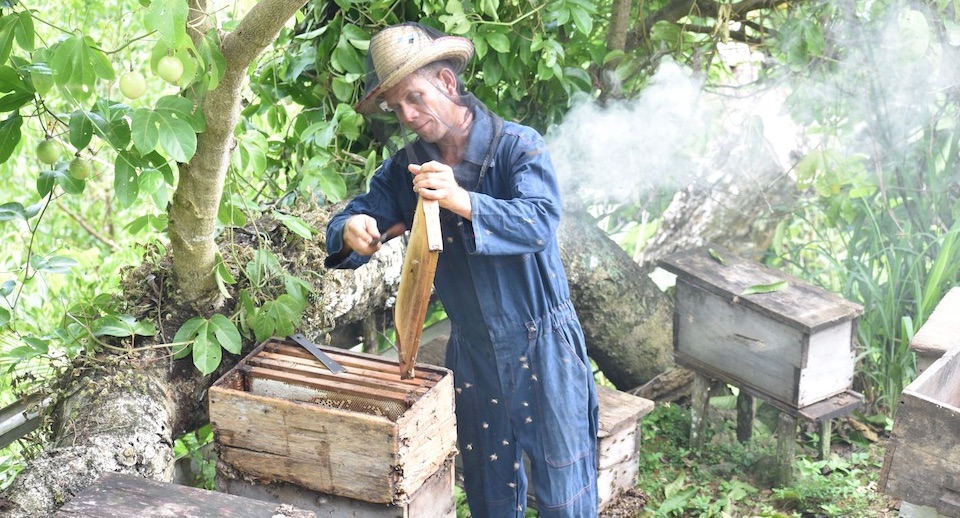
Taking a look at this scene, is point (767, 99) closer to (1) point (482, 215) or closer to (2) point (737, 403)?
(2) point (737, 403)

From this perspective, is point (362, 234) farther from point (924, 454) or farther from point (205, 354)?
point (924, 454)

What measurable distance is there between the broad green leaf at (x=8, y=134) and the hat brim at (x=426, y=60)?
3.24 ft

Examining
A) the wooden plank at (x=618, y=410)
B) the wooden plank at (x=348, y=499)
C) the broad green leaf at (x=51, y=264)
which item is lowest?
the wooden plank at (x=618, y=410)

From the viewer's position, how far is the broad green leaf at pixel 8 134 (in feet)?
9.16

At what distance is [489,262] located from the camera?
10.2ft

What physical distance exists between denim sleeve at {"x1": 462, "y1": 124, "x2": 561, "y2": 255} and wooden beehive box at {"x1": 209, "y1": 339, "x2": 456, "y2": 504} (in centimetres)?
50

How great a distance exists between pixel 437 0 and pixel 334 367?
192 cm

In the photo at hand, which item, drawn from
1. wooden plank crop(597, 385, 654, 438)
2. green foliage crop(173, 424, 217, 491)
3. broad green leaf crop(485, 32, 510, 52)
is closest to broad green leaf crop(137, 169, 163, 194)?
green foliage crop(173, 424, 217, 491)

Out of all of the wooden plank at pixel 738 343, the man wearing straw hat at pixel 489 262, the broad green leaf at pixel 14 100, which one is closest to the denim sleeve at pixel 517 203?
the man wearing straw hat at pixel 489 262

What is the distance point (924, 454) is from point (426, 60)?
1819 millimetres

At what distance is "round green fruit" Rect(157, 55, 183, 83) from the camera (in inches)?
96.7

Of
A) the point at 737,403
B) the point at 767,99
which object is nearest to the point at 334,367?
the point at 737,403

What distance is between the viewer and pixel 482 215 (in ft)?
8.98

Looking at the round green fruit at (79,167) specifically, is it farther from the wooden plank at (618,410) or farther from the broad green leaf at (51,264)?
the wooden plank at (618,410)
